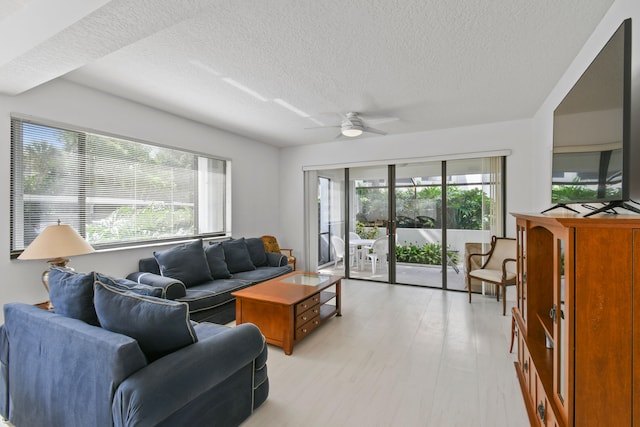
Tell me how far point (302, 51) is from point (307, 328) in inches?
102

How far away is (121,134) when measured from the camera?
3348mm

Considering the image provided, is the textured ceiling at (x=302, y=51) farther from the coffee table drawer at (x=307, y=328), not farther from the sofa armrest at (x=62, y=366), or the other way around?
the coffee table drawer at (x=307, y=328)

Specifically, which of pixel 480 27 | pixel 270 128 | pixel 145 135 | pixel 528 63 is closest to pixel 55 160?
pixel 145 135

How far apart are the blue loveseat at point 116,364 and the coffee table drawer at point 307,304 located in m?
0.92

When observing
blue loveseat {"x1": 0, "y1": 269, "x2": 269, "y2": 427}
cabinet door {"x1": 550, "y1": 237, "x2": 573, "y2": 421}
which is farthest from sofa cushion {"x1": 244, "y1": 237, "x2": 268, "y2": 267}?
cabinet door {"x1": 550, "y1": 237, "x2": 573, "y2": 421}

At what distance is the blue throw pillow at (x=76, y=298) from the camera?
1634 mm

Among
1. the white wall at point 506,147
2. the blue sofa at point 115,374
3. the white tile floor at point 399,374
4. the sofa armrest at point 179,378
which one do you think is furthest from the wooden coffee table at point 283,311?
the white wall at point 506,147

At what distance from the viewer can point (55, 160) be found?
9.29 feet

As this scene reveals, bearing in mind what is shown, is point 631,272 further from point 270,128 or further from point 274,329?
point 270,128

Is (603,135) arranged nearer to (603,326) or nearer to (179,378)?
(603,326)

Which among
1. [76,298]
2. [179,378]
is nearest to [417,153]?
[179,378]

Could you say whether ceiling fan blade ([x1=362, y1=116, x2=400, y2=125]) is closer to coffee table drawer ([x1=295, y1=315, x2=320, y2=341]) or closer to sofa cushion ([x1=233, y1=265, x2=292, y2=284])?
sofa cushion ([x1=233, y1=265, x2=292, y2=284])

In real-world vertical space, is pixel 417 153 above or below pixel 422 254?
above

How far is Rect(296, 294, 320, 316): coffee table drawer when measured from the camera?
281 cm
